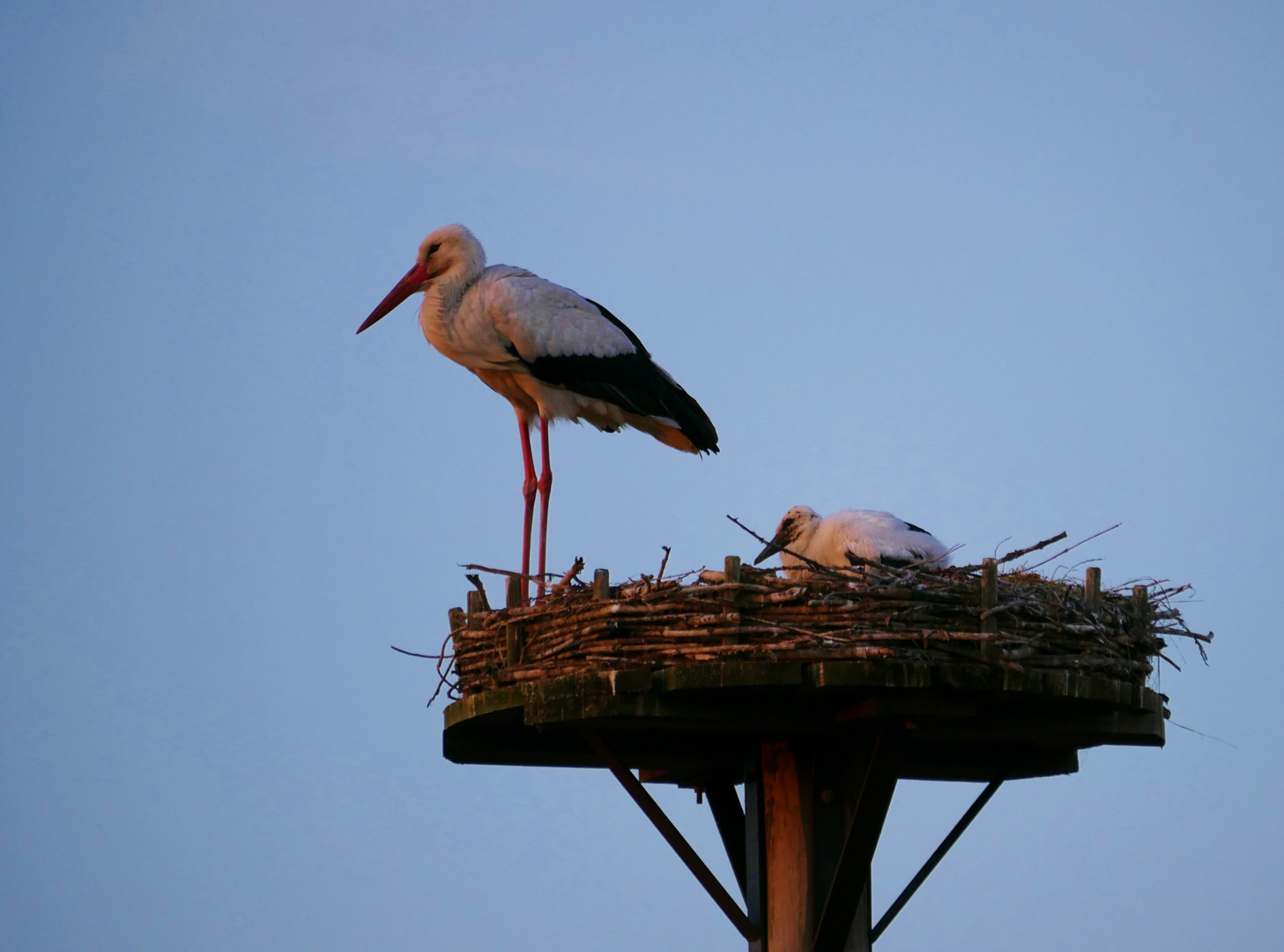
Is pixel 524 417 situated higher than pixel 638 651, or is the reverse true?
pixel 524 417

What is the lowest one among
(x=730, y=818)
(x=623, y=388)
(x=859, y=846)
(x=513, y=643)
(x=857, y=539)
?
(x=859, y=846)

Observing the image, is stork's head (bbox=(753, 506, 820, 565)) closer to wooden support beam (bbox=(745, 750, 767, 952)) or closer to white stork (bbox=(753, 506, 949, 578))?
white stork (bbox=(753, 506, 949, 578))

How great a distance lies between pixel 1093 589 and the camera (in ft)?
28.7

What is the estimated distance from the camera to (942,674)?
7.97m

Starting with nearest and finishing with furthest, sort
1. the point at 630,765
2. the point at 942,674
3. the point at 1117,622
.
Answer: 1. the point at 942,674
2. the point at 1117,622
3. the point at 630,765

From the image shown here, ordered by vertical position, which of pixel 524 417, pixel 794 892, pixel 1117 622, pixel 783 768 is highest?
pixel 524 417

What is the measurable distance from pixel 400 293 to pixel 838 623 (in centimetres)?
531

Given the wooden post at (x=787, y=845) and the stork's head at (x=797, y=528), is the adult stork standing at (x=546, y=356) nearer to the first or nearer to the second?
the stork's head at (x=797, y=528)

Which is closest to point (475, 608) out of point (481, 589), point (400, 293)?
point (481, 589)

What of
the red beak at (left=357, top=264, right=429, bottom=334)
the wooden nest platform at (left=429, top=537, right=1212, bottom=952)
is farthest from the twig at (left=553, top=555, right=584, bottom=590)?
the red beak at (left=357, top=264, right=429, bottom=334)

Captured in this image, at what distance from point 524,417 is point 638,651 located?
13.1 feet

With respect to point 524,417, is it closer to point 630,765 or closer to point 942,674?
point 630,765

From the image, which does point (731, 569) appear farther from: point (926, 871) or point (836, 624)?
point (926, 871)

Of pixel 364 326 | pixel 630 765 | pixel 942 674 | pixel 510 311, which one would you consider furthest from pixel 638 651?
pixel 364 326
